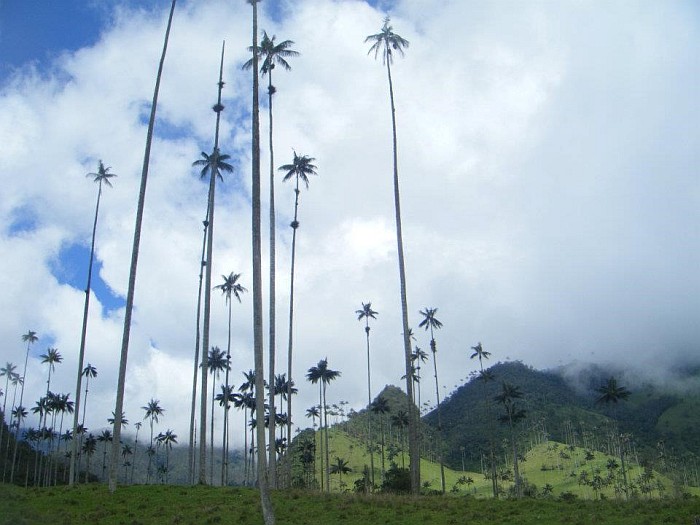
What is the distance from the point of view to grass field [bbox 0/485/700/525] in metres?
27.9

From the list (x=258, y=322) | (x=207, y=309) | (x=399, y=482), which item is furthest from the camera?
(x=399, y=482)

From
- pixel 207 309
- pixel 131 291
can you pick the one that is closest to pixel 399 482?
pixel 207 309

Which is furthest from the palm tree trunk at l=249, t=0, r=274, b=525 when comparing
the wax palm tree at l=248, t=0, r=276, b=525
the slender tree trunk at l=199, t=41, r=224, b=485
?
the slender tree trunk at l=199, t=41, r=224, b=485

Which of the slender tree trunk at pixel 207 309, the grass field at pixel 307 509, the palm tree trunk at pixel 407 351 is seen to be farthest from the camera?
the slender tree trunk at pixel 207 309

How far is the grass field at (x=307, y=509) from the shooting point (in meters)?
27.9

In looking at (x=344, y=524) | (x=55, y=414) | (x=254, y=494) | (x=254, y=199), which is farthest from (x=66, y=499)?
(x=55, y=414)

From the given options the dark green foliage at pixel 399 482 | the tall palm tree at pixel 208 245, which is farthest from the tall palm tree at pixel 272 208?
the dark green foliage at pixel 399 482

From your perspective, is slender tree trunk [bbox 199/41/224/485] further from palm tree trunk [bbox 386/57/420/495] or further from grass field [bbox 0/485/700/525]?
palm tree trunk [bbox 386/57/420/495]

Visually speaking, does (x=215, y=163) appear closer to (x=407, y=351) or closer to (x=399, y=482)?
(x=407, y=351)

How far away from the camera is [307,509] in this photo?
31516 mm

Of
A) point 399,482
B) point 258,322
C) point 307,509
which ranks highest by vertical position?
point 258,322

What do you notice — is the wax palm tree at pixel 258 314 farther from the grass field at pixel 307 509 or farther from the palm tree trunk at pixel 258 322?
the grass field at pixel 307 509

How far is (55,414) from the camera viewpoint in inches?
4208

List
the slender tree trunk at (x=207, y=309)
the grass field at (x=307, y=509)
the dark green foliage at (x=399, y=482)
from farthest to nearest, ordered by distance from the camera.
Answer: the dark green foliage at (x=399, y=482), the slender tree trunk at (x=207, y=309), the grass field at (x=307, y=509)
